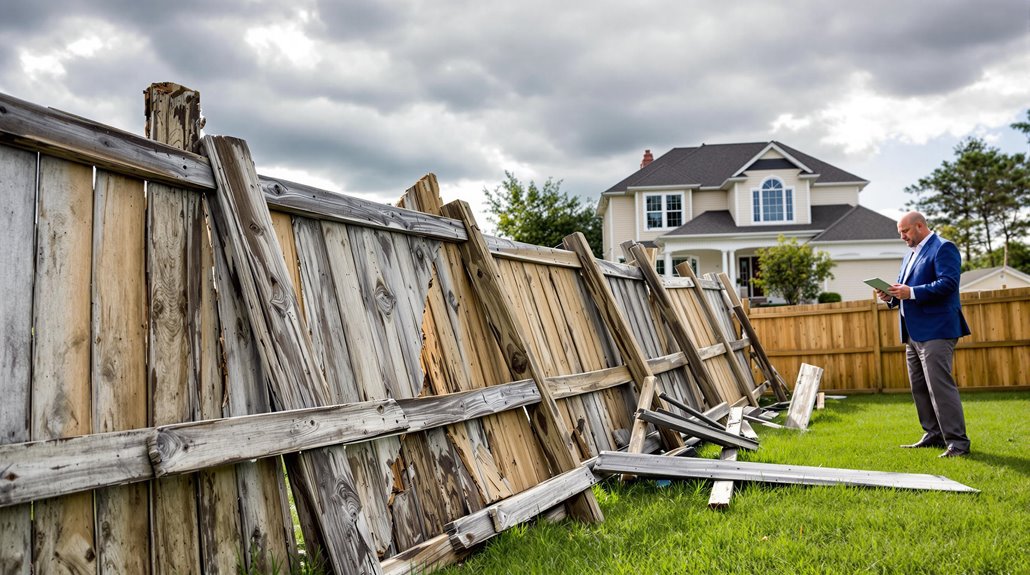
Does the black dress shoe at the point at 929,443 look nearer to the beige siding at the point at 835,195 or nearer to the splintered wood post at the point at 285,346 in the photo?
the splintered wood post at the point at 285,346

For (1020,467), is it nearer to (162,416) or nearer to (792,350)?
(162,416)

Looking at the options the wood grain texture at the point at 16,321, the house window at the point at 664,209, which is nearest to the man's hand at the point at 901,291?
the wood grain texture at the point at 16,321

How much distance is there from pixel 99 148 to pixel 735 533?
10.8ft

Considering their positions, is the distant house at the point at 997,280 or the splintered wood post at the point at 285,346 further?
the distant house at the point at 997,280

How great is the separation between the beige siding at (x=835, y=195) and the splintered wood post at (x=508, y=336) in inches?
1164

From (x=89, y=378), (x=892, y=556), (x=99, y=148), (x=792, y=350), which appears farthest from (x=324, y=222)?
(x=792, y=350)

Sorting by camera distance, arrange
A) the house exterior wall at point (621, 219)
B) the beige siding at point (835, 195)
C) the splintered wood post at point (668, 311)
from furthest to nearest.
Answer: the house exterior wall at point (621, 219) < the beige siding at point (835, 195) < the splintered wood post at point (668, 311)

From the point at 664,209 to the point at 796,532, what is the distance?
27.3 m

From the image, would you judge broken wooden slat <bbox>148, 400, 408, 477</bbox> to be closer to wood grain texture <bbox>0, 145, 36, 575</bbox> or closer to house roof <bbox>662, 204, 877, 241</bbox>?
wood grain texture <bbox>0, 145, 36, 575</bbox>

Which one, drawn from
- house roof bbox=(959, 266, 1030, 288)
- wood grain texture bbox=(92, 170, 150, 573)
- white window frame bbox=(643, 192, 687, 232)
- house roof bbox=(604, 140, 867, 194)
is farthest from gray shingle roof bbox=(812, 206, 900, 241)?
wood grain texture bbox=(92, 170, 150, 573)

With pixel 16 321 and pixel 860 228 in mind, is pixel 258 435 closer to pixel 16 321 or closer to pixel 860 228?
pixel 16 321

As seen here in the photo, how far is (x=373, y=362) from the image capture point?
10.8 ft

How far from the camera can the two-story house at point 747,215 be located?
27047 mm

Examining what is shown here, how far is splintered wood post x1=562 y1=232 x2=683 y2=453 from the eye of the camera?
578 cm
